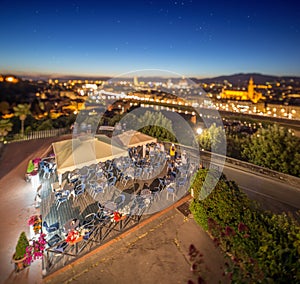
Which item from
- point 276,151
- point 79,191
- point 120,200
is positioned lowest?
point 120,200

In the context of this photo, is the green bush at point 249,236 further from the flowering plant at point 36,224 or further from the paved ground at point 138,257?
the flowering plant at point 36,224

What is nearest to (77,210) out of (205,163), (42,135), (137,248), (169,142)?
(137,248)

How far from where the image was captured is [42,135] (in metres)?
16.1

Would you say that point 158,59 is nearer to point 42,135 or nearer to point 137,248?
point 42,135

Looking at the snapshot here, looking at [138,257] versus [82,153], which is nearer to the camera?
[138,257]

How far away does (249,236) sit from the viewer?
4.23 metres

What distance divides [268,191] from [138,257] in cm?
591

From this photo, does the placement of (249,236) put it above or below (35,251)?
above

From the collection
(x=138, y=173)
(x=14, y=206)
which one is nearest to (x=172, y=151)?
(x=138, y=173)

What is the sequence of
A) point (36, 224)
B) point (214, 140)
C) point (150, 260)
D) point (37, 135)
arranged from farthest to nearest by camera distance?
point (37, 135) → point (214, 140) → point (36, 224) → point (150, 260)

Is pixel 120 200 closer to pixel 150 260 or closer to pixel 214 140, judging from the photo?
pixel 150 260

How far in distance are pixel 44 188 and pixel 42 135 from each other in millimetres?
9237

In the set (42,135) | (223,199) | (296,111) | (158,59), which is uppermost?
(158,59)

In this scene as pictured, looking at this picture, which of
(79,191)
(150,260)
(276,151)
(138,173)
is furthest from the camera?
(276,151)
